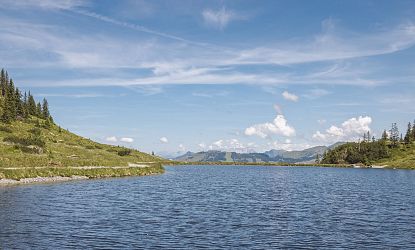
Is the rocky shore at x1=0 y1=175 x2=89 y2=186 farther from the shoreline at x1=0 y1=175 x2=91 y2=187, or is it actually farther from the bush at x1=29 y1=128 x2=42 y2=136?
the bush at x1=29 y1=128 x2=42 y2=136

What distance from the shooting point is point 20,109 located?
19650cm

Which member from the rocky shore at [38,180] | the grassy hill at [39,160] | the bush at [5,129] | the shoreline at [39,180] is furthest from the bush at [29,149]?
the rocky shore at [38,180]

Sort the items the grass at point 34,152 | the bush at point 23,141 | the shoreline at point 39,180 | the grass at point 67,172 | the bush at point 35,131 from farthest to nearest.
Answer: the bush at point 35,131 → the bush at point 23,141 → the grass at point 34,152 → the grass at point 67,172 → the shoreline at point 39,180

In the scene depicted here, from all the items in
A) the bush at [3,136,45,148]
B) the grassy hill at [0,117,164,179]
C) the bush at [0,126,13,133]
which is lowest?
the grassy hill at [0,117,164,179]

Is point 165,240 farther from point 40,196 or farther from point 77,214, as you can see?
point 40,196

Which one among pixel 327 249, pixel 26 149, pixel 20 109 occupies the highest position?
pixel 20 109

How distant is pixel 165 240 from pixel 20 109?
607ft

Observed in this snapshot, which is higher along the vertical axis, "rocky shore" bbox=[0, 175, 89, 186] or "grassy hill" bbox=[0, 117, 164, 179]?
"grassy hill" bbox=[0, 117, 164, 179]

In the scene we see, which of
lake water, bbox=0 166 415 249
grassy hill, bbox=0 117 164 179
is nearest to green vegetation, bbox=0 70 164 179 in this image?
grassy hill, bbox=0 117 164 179

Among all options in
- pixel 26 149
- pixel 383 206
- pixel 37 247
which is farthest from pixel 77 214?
pixel 26 149

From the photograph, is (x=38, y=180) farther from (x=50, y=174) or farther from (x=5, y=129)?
(x=5, y=129)

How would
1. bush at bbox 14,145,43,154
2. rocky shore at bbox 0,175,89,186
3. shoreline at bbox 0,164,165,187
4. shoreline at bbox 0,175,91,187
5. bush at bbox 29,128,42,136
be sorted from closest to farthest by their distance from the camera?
shoreline at bbox 0,175,91,187, rocky shore at bbox 0,175,89,186, shoreline at bbox 0,164,165,187, bush at bbox 14,145,43,154, bush at bbox 29,128,42,136

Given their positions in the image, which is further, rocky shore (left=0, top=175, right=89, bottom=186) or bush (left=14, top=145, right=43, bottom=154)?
bush (left=14, top=145, right=43, bottom=154)

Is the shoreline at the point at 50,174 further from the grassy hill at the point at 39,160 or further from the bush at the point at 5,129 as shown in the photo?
the bush at the point at 5,129
